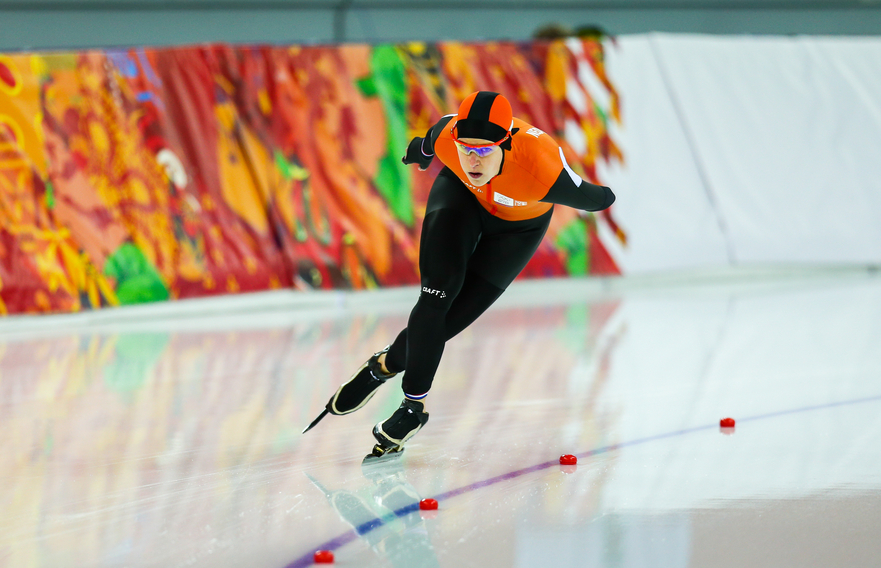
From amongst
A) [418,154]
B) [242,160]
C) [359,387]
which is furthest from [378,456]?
[242,160]

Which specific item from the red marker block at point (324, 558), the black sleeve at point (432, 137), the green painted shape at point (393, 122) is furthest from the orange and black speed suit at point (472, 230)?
the green painted shape at point (393, 122)

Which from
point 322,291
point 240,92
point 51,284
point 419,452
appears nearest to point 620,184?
point 322,291

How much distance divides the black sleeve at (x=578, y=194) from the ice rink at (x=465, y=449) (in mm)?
719

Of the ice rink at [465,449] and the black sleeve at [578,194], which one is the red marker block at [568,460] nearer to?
the ice rink at [465,449]

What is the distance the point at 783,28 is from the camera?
359 inches

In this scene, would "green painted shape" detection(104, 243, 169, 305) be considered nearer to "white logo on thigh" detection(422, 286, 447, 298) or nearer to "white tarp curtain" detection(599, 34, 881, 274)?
"white tarp curtain" detection(599, 34, 881, 274)

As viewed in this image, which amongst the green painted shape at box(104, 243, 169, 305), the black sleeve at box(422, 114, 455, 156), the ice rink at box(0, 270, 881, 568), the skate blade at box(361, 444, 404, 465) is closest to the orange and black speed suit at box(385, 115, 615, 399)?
the black sleeve at box(422, 114, 455, 156)

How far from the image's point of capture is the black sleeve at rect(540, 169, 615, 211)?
2436 mm

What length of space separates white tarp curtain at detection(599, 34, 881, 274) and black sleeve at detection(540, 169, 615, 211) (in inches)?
172

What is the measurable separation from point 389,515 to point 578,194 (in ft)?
3.24

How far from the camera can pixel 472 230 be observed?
8.34 ft

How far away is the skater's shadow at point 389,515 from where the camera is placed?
183 cm

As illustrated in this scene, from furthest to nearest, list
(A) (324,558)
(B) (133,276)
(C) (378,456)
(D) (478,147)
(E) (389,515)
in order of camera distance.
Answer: (B) (133,276)
(C) (378,456)
(D) (478,147)
(E) (389,515)
(A) (324,558)

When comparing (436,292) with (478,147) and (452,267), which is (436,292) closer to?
(452,267)
